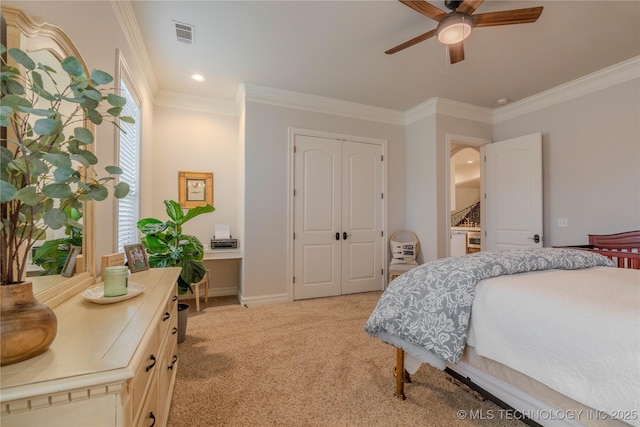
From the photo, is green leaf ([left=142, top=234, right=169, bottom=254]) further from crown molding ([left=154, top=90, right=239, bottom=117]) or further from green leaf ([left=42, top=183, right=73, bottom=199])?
crown molding ([left=154, top=90, right=239, bottom=117])

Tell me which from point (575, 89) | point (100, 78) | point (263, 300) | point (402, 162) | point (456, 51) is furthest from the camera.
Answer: point (402, 162)

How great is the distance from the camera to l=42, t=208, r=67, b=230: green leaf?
2.53 feet

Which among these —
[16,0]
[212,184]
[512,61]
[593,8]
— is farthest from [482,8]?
[212,184]

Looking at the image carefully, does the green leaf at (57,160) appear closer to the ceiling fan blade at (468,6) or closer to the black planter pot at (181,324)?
the black planter pot at (181,324)

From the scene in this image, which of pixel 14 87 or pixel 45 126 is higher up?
pixel 14 87

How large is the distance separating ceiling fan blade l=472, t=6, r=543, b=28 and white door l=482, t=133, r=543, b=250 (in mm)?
2138

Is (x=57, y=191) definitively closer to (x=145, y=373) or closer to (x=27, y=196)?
(x=27, y=196)

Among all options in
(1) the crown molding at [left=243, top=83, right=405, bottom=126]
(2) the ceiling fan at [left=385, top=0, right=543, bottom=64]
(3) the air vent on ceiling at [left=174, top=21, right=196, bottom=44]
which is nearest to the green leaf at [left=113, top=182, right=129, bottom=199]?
(2) the ceiling fan at [left=385, top=0, right=543, bottom=64]

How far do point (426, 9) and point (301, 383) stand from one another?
269 centimetres

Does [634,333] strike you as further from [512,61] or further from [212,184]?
[212,184]

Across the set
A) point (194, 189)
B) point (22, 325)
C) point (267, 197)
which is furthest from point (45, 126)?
point (194, 189)

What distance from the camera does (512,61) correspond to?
2908 mm

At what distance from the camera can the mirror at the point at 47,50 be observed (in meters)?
0.98

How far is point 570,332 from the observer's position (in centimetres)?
104
